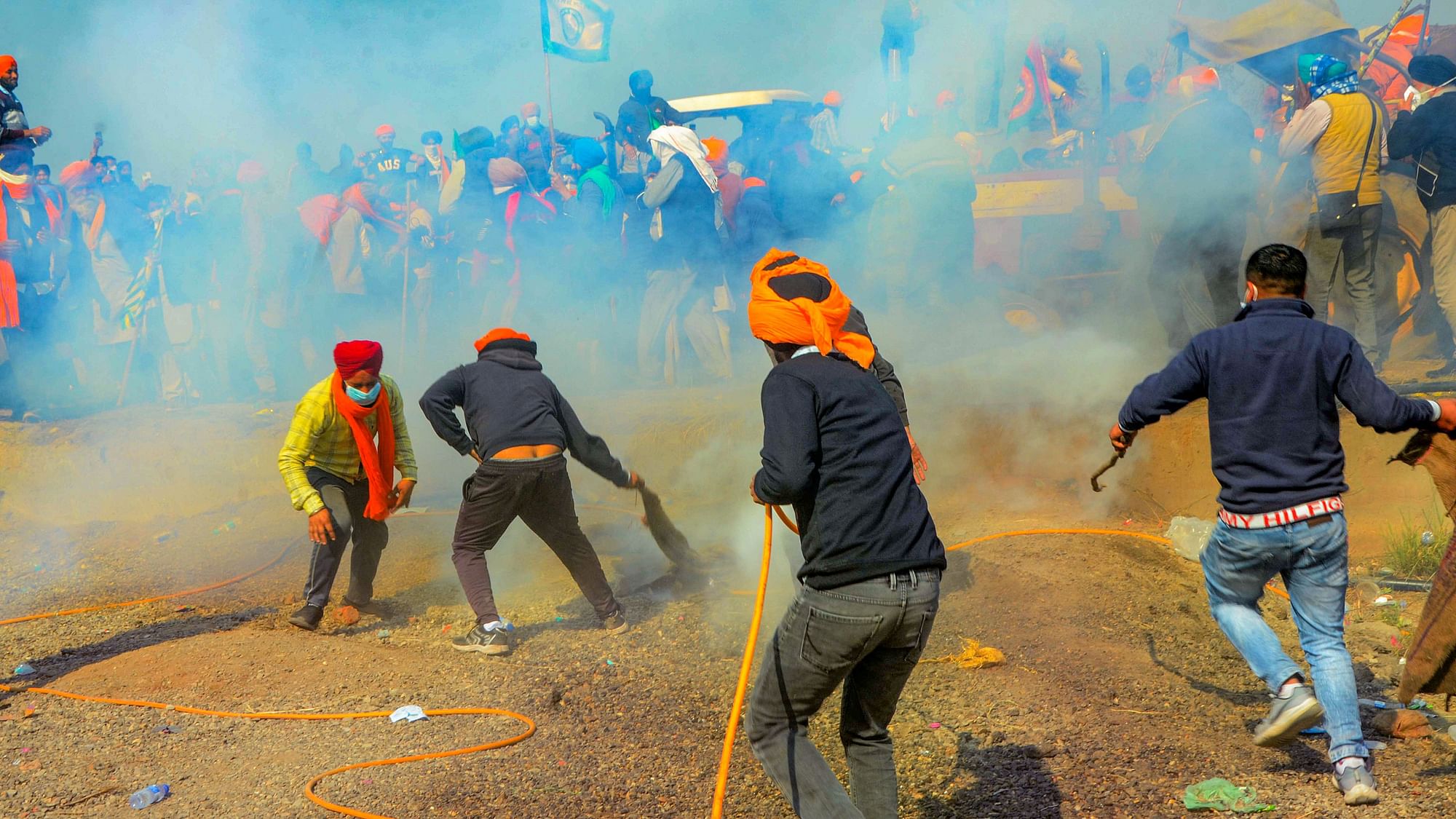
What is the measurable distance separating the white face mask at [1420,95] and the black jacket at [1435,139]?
123 millimetres

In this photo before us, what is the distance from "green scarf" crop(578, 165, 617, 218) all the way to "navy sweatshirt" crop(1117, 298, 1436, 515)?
23.2 feet

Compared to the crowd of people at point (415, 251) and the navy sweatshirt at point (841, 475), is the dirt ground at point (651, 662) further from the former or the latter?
the crowd of people at point (415, 251)

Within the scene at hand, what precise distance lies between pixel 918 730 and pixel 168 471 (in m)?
7.23

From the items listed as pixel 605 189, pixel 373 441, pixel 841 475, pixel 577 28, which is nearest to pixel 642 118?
pixel 605 189

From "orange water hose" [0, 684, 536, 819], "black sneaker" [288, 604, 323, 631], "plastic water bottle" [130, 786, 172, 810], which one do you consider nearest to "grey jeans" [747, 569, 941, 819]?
"orange water hose" [0, 684, 536, 819]

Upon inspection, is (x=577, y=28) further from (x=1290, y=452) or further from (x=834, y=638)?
(x=834, y=638)

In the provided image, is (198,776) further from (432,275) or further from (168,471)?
(432,275)

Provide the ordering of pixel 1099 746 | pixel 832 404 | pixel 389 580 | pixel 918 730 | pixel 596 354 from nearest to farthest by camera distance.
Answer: pixel 832 404 → pixel 1099 746 → pixel 918 730 → pixel 389 580 → pixel 596 354

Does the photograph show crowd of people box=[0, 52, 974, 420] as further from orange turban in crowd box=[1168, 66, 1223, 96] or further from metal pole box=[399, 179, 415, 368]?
orange turban in crowd box=[1168, 66, 1223, 96]

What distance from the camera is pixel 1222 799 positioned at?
10.3ft

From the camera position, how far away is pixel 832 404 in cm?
262

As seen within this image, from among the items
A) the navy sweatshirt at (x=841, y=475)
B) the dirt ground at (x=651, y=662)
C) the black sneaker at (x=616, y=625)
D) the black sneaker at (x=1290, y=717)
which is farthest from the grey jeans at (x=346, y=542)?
the black sneaker at (x=1290, y=717)

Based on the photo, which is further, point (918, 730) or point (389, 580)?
point (389, 580)

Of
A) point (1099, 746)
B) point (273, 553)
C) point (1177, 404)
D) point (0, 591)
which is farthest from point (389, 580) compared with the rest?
point (1177, 404)
